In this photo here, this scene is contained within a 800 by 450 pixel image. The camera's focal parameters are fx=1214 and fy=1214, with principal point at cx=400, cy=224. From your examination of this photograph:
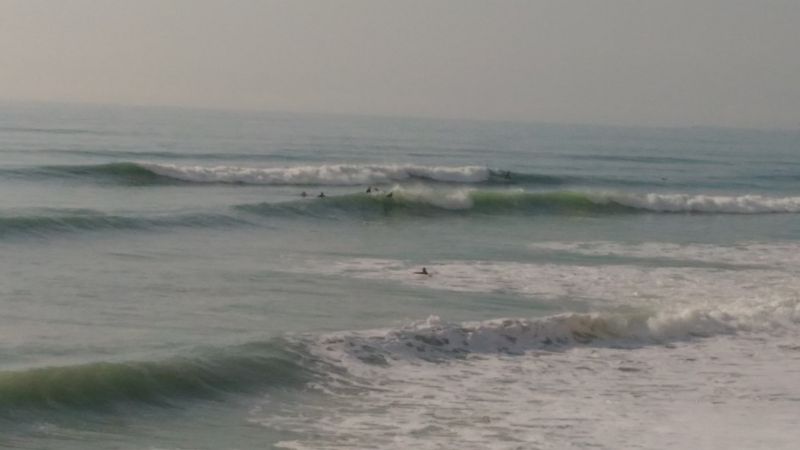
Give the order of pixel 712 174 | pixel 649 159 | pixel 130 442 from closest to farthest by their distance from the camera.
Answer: pixel 130 442, pixel 712 174, pixel 649 159

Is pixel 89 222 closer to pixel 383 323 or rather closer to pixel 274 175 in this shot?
pixel 383 323

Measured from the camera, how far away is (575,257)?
2259 cm

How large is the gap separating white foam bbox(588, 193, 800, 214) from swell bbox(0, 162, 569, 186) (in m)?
6.48

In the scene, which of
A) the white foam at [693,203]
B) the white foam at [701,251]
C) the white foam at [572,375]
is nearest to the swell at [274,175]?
the white foam at [693,203]

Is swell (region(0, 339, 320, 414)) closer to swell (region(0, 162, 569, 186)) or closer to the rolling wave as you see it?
the rolling wave

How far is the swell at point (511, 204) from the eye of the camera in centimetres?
2991

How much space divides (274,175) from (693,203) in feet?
42.9

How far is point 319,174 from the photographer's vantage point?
4000 cm

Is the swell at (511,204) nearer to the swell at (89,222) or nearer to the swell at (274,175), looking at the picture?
the swell at (89,222)

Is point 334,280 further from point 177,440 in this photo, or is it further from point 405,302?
point 177,440

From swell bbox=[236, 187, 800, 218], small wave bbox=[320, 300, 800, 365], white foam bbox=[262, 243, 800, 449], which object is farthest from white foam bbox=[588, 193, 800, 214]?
small wave bbox=[320, 300, 800, 365]

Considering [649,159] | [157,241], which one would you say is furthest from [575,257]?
[649,159]

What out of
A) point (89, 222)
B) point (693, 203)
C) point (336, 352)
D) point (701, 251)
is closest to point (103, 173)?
point (89, 222)

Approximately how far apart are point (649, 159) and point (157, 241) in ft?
134
